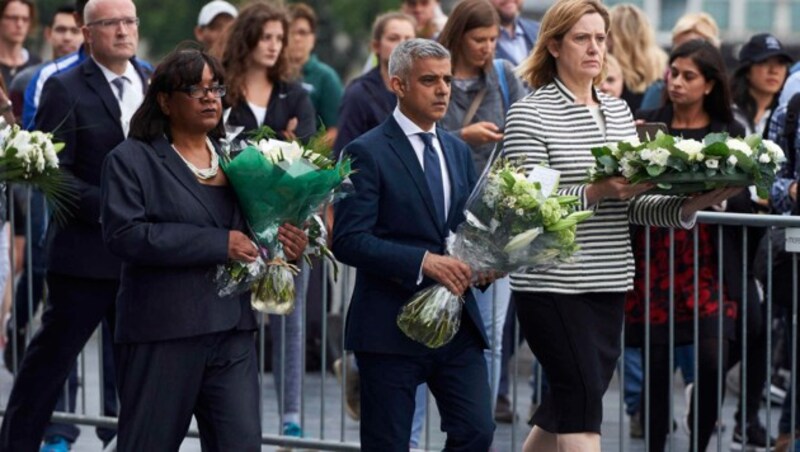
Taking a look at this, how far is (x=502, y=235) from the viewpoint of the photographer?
7.82m

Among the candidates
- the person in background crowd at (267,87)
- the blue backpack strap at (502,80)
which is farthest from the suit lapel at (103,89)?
the blue backpack strap at (502,80)

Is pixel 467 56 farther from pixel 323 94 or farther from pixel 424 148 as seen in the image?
pixel 323 94

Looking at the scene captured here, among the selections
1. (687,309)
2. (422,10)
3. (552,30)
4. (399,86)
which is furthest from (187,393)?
(422,10)

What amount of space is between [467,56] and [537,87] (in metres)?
1.69

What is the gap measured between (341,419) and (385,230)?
2.38m

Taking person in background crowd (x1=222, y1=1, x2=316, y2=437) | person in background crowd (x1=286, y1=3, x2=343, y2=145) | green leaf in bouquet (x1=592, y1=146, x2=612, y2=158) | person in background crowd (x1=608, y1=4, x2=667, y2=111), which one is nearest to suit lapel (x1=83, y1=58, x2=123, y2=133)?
person in background crowd (x1=222, y1=1, x2=316, y2=437)

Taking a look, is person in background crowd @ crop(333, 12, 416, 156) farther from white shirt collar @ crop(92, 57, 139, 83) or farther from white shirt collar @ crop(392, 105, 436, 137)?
white shirt collar @ crop(392, 105, 436, 137)

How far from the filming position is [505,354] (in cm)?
1095

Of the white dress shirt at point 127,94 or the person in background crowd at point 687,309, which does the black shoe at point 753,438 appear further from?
the white dress shirt at point 127,94

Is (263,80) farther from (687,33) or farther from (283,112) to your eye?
(687,33)

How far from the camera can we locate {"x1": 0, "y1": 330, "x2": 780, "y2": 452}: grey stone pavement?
10.7 m

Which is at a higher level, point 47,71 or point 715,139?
point 47,71

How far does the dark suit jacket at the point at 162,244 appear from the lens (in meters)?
7.67

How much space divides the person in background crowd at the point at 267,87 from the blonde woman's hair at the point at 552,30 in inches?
90.1
